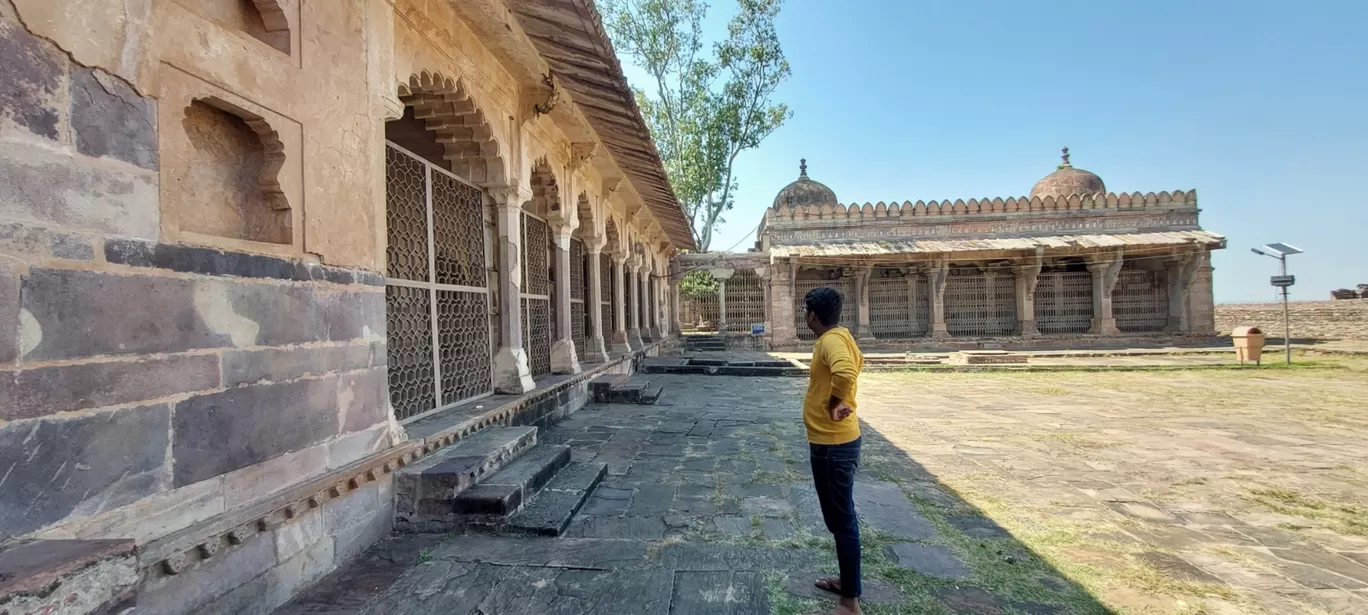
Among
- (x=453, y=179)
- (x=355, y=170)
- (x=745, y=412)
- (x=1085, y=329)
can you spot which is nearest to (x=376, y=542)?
(x=355, y=170)

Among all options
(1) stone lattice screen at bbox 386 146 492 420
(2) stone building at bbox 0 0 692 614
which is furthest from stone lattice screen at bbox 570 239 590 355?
(2) stone building at bbox 0 0 692 614

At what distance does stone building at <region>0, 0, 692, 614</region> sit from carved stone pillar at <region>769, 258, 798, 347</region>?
12925 mm

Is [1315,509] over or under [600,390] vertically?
under

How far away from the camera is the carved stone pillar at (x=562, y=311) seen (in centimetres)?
742

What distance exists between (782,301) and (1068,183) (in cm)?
1215

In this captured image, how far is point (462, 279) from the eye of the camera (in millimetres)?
5324

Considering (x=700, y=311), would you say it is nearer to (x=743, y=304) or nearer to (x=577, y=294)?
(x=743, y=304)

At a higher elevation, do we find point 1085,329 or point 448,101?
point 448,101

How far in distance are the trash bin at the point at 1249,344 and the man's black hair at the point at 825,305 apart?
45.0ft

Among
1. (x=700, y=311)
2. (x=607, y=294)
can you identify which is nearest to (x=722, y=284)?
(x=700, y=311)

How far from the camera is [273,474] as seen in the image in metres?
2.54

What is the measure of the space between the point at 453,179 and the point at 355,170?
2171mm

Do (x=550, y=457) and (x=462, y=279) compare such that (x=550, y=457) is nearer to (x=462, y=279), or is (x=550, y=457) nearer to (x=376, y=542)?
(x=376, y=542)

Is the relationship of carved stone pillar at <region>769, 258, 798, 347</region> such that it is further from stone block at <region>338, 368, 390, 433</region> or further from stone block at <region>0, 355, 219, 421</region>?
stone block at <region>0, 355, 219, 421</region>
